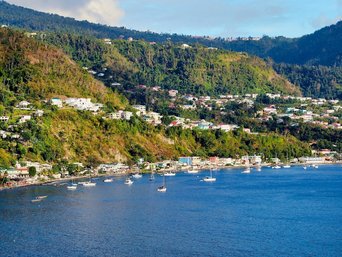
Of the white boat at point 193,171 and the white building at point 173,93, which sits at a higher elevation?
the white building at point 173,93

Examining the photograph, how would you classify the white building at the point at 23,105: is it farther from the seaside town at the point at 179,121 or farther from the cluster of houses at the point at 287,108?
the cluster of houses at the point at 287,108

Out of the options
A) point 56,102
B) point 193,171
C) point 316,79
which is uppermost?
point 316,79

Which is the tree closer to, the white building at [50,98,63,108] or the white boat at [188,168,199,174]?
the white building at [50,98,63,108]

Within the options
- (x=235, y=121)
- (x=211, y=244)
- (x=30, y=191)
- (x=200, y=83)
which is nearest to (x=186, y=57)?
(x=200, y=83)

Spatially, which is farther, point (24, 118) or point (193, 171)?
point (193, 171)

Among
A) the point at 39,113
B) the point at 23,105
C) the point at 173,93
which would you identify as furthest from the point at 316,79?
the point at 39,113

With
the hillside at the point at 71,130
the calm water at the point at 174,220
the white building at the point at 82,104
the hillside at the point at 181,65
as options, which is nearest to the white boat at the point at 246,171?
the hillside at the point at 71,130

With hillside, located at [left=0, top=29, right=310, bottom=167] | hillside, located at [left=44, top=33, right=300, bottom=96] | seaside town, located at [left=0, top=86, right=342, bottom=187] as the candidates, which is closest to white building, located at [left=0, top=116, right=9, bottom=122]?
seaside town, located at [left=0, top=86, right=342, bottom=187]

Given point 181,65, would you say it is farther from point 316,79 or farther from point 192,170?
point 192,170
